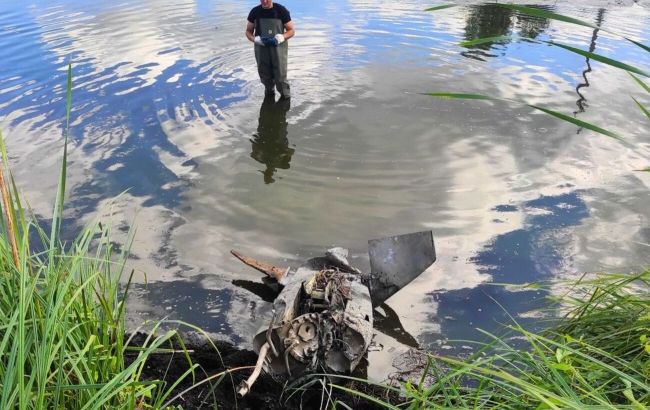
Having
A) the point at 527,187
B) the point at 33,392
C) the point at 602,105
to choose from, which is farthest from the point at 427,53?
the point at 33,392

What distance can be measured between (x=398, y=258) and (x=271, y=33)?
17.1 ft

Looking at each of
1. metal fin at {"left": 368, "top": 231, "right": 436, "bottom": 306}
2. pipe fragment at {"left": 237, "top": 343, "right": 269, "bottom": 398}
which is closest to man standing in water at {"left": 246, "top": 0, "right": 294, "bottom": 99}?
metal fin at {"left": 368, "top": 231, "right": 436, "bottom": 306}

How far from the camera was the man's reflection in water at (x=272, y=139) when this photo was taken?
7.07 m

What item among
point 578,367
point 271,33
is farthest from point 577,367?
point 271,33

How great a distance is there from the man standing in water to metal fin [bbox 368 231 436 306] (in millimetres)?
4910

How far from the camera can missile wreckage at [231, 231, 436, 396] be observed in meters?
3.37

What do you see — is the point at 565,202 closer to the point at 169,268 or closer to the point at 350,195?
the point at 350,195

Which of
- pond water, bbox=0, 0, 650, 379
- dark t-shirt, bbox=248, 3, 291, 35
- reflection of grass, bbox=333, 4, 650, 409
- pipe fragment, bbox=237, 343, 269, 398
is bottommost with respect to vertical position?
pond water, bbox=0, 0, 650, 379

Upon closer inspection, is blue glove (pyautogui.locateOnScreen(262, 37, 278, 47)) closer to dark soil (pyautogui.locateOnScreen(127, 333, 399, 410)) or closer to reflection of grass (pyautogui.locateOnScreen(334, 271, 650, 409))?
dark soil (pyautogui.locateOnScreen(127, 333, 399, 410))

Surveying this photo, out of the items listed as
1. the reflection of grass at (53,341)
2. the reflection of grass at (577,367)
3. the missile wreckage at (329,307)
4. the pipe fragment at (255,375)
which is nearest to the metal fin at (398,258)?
the missile wreckage at (329,307)

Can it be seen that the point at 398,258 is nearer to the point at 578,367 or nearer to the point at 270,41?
the point at 578,367

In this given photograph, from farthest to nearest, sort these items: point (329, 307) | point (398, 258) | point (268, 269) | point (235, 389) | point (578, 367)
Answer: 1. point (268, 269)
2. point (398, 258)
3. point (329, 307)
4. point (235, 389)
5. point (578, 367)

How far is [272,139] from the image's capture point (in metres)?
7.66

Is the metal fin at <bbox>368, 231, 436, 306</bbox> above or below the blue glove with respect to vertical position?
below
